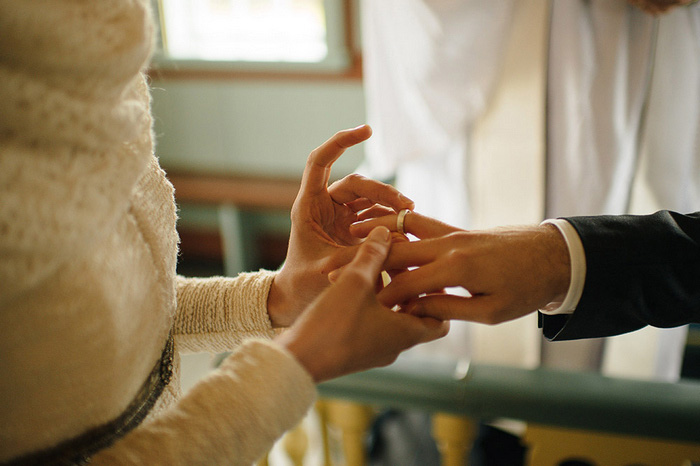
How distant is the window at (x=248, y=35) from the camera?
2.75m

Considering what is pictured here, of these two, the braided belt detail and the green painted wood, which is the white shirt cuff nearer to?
the green painted wood

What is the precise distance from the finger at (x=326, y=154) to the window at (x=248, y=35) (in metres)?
2.02

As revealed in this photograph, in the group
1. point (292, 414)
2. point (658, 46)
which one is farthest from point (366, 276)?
point (658, 46)

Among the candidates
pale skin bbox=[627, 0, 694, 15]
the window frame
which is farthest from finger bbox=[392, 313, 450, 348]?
the window frame

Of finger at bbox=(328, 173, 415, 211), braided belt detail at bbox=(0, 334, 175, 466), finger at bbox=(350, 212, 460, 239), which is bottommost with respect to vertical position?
braided belt detail at bbox=(0, 334, 175, 466)

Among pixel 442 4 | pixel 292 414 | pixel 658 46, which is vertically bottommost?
pixel 292 414

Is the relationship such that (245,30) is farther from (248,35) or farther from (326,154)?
(326,154)

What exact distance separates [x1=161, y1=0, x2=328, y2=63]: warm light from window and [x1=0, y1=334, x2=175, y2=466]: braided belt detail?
2335 mm

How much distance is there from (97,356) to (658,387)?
2.48 ft

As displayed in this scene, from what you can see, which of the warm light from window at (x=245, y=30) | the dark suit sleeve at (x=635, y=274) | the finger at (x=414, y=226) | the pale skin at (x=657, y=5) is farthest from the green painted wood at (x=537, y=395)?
the warm light from window at (x=245, y=30)

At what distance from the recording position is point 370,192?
2.70ft

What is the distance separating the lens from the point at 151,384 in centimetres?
65

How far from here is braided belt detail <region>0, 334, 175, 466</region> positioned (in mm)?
520

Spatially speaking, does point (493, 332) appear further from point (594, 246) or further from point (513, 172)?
point (594, 246)
